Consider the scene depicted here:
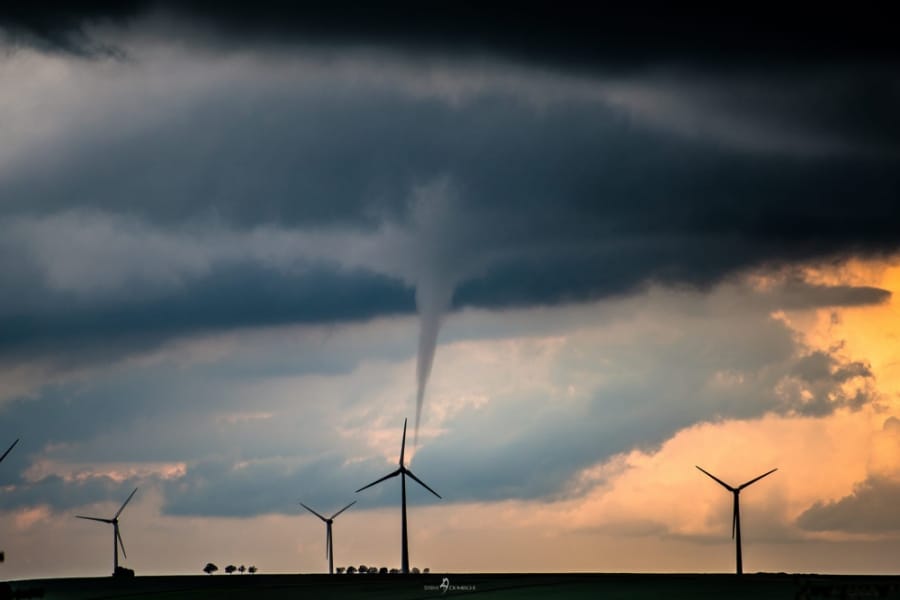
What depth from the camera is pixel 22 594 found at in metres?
179
